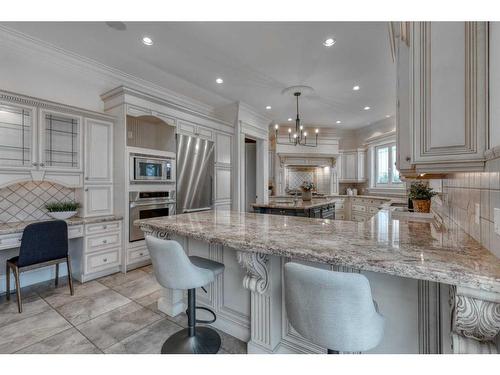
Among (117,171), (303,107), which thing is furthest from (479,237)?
(303,107)

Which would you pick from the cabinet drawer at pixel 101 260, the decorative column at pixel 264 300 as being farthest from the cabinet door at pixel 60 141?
the decorative column at pixel 264 300

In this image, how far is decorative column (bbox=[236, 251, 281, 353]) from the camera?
1.53 meters

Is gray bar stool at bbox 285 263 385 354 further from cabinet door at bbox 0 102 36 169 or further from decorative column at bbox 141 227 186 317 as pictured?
cabinet door at bbox 0 102 36 169

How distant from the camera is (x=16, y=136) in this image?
104 inches

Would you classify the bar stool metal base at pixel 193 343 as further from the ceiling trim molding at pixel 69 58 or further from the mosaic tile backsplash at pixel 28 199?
the ceiling trim molding at pixel 69 58

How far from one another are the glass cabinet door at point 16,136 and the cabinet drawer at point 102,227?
0.95 meters

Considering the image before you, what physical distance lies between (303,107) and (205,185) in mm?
2906

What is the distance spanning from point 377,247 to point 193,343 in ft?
4.78

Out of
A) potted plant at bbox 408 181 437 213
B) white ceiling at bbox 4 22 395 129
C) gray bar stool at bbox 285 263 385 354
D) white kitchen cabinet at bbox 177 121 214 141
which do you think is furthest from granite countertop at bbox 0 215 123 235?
potted plant at bbox 408 181 437 213

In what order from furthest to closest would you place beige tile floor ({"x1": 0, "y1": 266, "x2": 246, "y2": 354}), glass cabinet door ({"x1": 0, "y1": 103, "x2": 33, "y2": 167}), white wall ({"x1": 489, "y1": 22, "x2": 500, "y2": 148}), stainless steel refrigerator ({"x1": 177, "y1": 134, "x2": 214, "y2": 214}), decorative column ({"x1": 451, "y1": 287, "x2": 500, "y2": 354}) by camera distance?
stainless steel refrigerator ({"x1": 177, "y1": 134, "x2": 214, "y2": 214}) → glass cabinet door ({"x1": 0, "y1": 103, "x2": 33, "y2": 167}) → beige tile floor ({"x1": 0, "y1": 266, "x2": 246, "y2": 354}) → white wall ({"x1": 489, "y1": 22, "x2": 500, "y2": 148}) → decorative column ({"x1": 451, "y1": 287, "x2": 500, "y2": 354})

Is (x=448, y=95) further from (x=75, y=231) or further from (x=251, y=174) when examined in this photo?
(x=251, y=174)

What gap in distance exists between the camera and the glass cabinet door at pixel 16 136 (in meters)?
2.55

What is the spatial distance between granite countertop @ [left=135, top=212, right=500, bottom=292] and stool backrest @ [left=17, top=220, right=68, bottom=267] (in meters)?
1.55

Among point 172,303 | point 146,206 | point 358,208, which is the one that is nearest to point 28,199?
point 146,206
